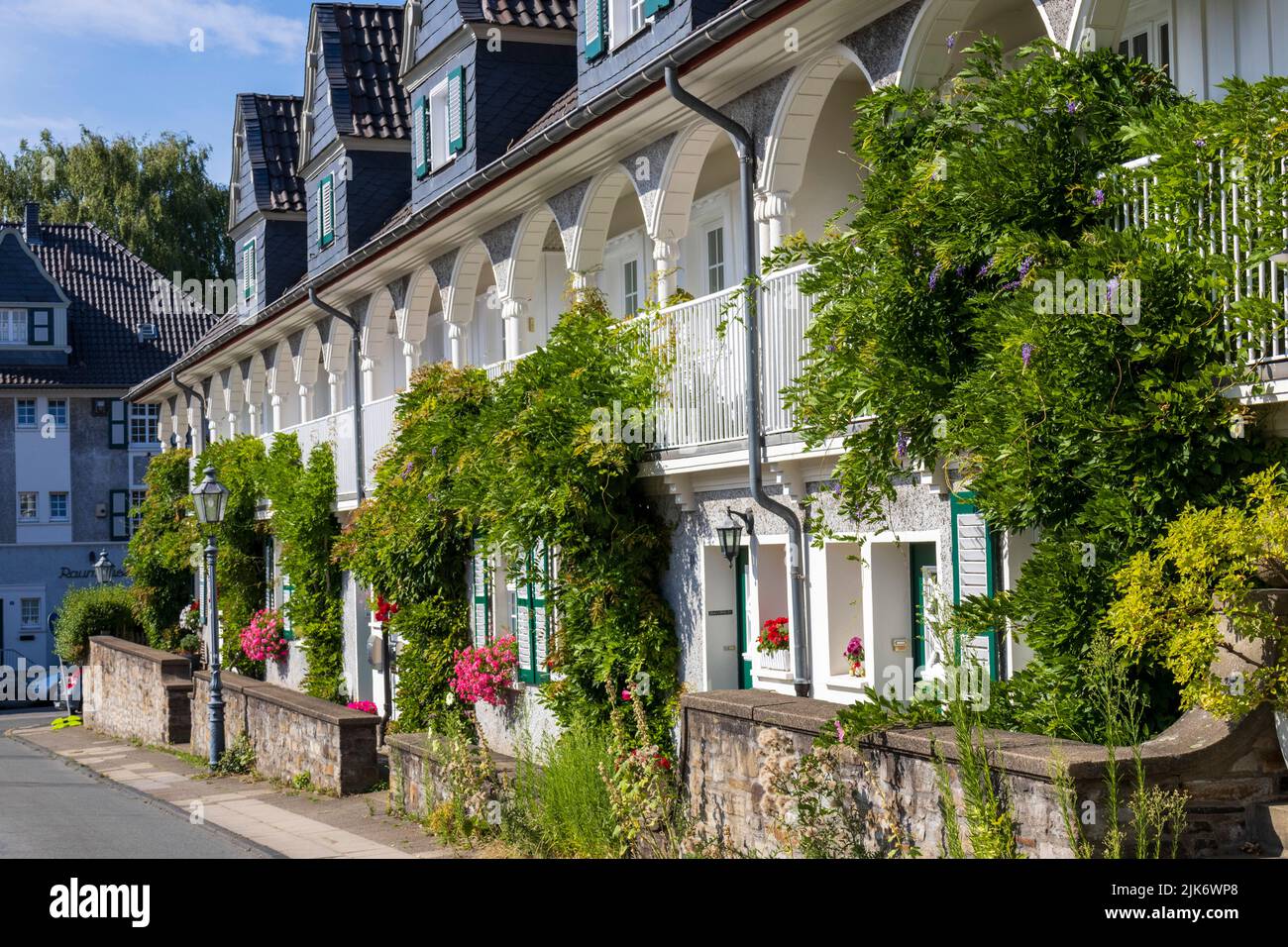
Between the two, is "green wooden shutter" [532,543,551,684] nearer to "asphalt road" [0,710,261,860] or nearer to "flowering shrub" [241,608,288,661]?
"asphalt road" [0,710,261,860]

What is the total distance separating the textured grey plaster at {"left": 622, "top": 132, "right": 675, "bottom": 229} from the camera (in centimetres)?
1444

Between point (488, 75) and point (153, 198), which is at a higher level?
point (153, 198)

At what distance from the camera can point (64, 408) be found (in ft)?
172

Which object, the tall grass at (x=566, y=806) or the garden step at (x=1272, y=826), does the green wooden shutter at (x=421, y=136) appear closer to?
the tall grass at (x=566, y=806)

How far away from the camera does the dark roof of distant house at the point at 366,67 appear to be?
26.6 m

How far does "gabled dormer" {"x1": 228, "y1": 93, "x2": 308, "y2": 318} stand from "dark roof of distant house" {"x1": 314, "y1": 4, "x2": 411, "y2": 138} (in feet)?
14.0

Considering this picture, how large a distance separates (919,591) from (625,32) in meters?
7.57

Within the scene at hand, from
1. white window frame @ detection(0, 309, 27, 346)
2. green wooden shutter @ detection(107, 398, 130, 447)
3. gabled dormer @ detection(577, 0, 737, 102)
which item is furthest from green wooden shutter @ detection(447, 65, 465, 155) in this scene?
white window frame @ detection(0, 309, 27, 346)

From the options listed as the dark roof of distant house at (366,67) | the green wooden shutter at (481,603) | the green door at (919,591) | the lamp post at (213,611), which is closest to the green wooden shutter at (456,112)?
the dark roof of distant house at (366,67)

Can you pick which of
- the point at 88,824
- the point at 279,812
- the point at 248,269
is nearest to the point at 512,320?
the point at 279,812

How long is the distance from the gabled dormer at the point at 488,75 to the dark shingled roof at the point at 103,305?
32.8 m

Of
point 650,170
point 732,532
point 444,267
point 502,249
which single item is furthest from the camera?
point 444,267

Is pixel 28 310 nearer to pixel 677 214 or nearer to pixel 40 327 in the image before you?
pixel 40 327

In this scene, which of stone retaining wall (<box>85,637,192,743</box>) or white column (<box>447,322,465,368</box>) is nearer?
white column (<box>447,322,465,368</box>)
